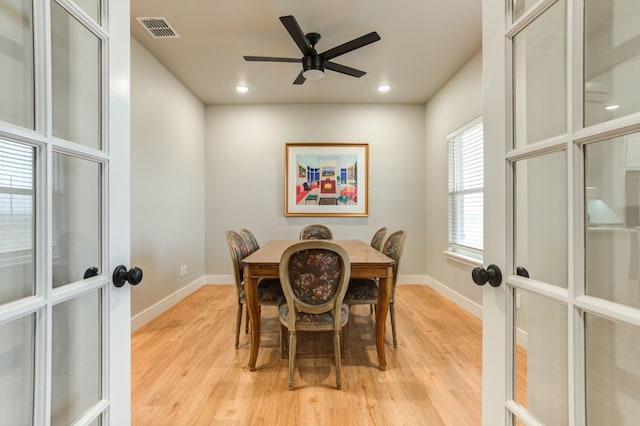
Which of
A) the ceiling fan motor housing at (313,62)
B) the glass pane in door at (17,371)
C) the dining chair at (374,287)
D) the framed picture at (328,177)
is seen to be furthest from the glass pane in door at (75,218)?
the framed picture at (328,177)

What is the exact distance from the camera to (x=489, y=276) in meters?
0.86

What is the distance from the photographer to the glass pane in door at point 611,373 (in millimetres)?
566

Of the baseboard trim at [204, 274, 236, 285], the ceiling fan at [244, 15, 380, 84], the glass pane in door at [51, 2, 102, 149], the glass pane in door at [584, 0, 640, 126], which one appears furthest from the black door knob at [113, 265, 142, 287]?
the baseboard trim at [204, 274, 236, 285]

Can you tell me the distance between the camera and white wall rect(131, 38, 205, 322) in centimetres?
271

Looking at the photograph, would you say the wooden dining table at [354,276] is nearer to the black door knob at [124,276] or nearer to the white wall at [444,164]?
the black door knob at [124,276]

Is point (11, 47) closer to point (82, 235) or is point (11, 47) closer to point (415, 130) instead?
point (82, 235)

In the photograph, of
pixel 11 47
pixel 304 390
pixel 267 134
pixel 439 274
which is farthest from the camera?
pixel 267 134

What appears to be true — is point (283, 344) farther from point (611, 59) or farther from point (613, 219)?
point (611, 59)

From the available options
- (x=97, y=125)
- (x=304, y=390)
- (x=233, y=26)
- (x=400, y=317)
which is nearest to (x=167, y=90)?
(x=233, y=26)

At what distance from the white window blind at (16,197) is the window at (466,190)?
3.17 meters

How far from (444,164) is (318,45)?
2.15 meters

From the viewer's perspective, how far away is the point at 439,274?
3879 mm

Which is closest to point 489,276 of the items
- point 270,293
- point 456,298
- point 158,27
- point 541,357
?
point 541,357

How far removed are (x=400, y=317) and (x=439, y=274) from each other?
3.89 ft
